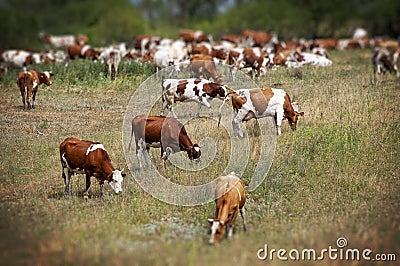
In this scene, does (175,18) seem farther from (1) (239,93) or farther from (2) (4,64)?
(1) (239,93)

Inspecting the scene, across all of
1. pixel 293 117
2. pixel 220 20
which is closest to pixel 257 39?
pixel 220 20

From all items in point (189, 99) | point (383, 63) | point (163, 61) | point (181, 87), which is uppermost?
point (163, 61)

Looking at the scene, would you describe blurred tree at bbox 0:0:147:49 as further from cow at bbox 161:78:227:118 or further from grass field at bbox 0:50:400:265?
cow at bbox 161:78:227:118

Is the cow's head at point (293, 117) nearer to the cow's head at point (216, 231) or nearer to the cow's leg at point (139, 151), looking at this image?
the cow's leg at point (139, 151)

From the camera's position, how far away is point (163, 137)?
1316 cm

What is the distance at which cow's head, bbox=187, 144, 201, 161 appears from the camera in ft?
43.1

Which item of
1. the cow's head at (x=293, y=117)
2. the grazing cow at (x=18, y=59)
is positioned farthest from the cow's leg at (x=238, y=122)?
the grazing cow at (x=18, y=59)

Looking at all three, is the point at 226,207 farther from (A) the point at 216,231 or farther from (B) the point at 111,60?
(B) the point at 111,60

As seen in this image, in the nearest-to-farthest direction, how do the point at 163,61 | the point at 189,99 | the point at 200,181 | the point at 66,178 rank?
1. the point at 66,178
2. the point at 200,181
3. the point at 189,99
4. the point at 163,61

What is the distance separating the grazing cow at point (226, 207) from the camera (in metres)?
9.74

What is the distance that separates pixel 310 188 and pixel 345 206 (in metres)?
1.21

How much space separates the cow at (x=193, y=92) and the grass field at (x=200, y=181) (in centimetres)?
141

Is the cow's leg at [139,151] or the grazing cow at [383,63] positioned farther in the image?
the grazing cow at [383,63]

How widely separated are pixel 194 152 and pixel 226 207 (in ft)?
10.5
